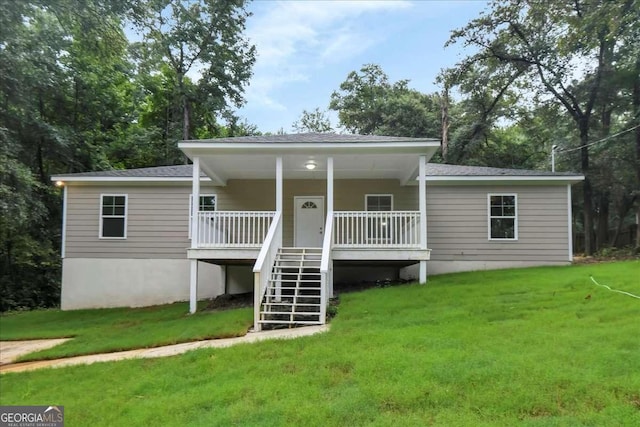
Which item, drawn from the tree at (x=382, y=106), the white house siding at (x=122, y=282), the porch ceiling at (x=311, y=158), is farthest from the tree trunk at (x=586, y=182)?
the white house siding at (x=122, y=282)

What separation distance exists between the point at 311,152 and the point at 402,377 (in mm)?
6139

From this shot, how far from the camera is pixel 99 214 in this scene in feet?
39.7

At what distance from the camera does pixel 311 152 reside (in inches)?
371

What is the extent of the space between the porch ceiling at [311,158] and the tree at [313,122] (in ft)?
73.6

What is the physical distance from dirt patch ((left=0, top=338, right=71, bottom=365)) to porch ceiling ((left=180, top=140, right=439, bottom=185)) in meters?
4.41

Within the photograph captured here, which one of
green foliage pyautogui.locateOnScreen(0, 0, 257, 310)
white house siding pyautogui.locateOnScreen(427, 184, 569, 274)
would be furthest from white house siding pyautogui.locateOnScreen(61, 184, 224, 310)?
white house siding pyautogui.locateOnScreen(427, 184, 569, 274)

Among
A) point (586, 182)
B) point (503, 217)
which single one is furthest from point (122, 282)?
point (586, 182)

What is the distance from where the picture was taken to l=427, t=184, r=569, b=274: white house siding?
11.4 meters

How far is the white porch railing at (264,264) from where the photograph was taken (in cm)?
714

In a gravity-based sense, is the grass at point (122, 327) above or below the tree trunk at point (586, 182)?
below

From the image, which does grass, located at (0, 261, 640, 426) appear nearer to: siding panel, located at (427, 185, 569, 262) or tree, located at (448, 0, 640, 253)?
siding panel, located at (427, 185, 569, 262)

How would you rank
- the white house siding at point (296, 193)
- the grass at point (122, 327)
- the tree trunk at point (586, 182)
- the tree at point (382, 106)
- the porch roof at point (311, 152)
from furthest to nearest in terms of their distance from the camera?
the tree at point (382, 106) < the tree trunk at point (586, 182) < the white house siding at point (296, 193) < the porch roof at point (311, 152) < the grass at point (122, 327)

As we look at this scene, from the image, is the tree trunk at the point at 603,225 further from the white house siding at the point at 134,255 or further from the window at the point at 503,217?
the white house siding at the point at 134,255

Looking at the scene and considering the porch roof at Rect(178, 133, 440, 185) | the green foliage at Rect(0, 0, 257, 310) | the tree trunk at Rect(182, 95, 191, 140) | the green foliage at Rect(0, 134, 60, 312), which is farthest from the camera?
the tree trunk at Rect(182, 95, 191, 140)
